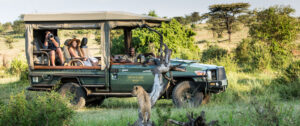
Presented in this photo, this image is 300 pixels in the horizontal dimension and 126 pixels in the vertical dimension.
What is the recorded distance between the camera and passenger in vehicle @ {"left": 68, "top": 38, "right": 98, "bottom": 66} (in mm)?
9531

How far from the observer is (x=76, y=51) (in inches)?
392

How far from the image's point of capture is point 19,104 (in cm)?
536

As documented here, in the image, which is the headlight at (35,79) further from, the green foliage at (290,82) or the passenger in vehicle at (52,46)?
the green foliage at (290,82)

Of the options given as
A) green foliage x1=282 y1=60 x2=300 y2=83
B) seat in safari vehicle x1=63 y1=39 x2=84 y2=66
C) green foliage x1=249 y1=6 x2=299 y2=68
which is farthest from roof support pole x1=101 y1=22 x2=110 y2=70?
green foliage x1=249 y1=6 x2=299 y2=68

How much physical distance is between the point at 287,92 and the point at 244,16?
1477 inches

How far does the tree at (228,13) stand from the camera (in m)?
44.2

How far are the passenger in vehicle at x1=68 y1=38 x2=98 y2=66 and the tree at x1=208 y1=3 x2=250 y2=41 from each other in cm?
3607

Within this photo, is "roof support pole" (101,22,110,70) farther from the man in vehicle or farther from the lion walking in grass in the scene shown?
the lion walking in grass

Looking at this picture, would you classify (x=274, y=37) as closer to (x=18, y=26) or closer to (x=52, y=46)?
(x=52, y=46)

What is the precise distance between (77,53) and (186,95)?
11.0 feet

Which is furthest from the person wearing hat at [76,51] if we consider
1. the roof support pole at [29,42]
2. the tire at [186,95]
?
the tire at [186,95]

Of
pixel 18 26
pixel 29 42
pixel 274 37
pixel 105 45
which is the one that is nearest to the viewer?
pixel 105 45

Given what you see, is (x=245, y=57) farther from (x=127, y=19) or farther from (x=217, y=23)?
(x=217, y=23)

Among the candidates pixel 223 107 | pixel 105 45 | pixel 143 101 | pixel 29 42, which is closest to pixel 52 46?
pixel 29 42
